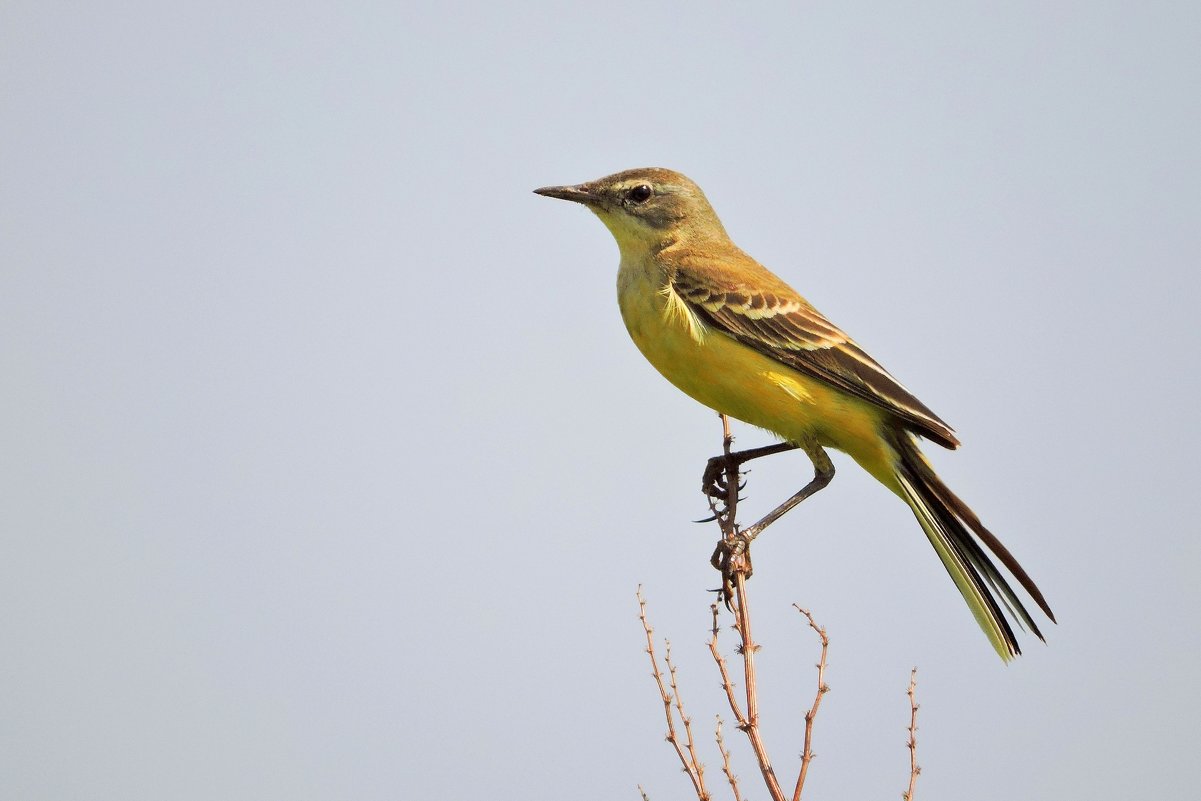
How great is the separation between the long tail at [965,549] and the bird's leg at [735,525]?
1.91 ft

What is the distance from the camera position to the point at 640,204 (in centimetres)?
873

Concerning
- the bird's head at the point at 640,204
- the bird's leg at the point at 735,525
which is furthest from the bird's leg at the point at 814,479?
the bird's head at the point at 640,204

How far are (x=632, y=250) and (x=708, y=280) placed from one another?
784mm

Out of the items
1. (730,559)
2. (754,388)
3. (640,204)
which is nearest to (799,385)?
(754,388)

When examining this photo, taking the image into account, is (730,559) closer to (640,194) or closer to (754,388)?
(754,388)

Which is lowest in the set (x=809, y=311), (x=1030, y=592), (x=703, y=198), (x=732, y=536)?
(x=1030, y=592)

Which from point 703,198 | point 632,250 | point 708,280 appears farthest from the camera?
point 703,198

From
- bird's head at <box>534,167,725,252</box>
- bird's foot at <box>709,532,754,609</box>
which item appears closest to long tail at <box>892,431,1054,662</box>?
bird's foot at <box>709,532,754,609</box>

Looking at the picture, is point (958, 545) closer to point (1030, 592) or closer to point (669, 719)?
point (1030, 592)

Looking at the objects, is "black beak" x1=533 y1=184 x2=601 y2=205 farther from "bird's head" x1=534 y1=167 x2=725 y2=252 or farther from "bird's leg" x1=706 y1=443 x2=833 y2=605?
"bird's leg" x1=706 y1=443 x2=833 y2=605

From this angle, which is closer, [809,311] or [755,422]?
[755,422]

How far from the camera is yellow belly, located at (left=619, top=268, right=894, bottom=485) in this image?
24.6 ft

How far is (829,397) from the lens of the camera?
25.2ft

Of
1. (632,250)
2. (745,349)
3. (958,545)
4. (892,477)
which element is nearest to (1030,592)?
(958,545)
